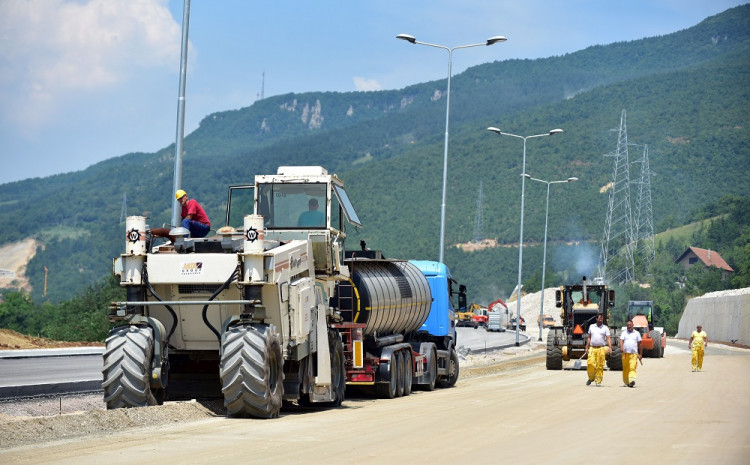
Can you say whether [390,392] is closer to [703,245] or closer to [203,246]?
[203,246]

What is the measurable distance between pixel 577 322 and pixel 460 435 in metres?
24.6

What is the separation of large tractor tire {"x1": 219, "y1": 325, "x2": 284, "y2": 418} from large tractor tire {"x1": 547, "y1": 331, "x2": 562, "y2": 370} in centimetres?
2241

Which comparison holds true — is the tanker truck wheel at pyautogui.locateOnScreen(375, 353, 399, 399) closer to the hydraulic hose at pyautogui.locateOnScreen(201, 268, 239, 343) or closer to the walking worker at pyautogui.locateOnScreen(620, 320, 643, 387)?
the walking worker at pyautogui.locateOnScreen(620, 320, 643, 387)

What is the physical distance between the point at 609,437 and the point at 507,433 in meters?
1.31

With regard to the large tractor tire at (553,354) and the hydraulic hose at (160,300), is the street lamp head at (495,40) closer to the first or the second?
the large tractor tire at (553,354)

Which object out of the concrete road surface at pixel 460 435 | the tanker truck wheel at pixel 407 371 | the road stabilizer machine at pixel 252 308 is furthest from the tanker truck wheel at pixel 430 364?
the road stabilizer machine at pixel 252 308

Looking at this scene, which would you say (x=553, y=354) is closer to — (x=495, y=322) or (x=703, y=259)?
(x=495, y=322)

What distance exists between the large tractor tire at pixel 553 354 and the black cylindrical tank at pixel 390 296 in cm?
1050

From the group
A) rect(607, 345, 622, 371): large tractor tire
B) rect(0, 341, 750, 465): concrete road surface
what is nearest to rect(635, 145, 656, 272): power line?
rect(607, 345, 622, 371): large tractor tire

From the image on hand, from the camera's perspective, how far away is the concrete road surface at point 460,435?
37.4 feet

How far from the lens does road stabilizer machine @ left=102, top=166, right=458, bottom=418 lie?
15164mm

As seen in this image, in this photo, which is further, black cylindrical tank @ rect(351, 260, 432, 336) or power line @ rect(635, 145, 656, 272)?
power line @ rect(635, 145, 656, 272)

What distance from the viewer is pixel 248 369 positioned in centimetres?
1496

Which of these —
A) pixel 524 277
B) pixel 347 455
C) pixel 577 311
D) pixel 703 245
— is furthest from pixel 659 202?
pixel 347 455
